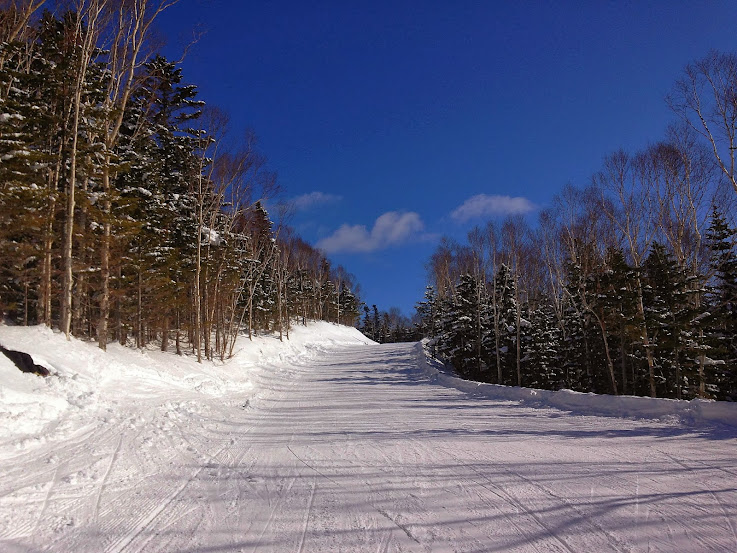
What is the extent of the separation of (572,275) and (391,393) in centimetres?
1384

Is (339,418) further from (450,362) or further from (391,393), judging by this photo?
(450,362)

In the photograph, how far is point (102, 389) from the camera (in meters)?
9.30

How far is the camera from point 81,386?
28.7ft

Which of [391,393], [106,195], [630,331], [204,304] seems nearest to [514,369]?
[630,331]

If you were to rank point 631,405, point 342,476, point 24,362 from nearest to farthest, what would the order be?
point 342,476 → point 24,362 → point 631,405

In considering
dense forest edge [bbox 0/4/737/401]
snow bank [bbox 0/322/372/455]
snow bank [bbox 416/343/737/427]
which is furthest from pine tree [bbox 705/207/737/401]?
snow bank [bbox 0/322/372/455]

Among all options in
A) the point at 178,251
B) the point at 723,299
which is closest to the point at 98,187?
the point at 178,251

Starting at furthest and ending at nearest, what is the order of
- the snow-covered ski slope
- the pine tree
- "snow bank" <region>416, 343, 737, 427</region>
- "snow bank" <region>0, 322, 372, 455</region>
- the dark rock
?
the pine tree → the dark rock → "snow bank" <region>416, 343, 737, 427</region> → "snow bank" <region>0, 322, 372, 455</region> → the snow-covered ski slope

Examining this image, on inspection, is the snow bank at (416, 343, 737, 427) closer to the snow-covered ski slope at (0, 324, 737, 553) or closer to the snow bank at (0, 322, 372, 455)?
the snow-covered ski slope at (0, 324, 737, 553)

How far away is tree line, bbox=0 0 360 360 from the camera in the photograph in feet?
37.0

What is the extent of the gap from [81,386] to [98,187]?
28.4 feet

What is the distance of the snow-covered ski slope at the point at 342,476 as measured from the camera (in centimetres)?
350

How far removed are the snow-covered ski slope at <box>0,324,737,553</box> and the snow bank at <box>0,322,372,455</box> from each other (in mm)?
54

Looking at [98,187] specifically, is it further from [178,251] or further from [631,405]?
[631,405]
